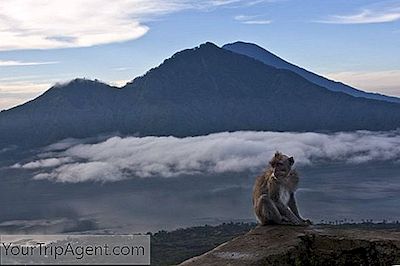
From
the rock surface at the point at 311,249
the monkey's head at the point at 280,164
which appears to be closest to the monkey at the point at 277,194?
the monkey's head at the point at 280,164

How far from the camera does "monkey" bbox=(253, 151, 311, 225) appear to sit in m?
13.8

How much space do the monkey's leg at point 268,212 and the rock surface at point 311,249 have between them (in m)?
0.80

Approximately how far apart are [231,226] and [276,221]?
5287 inches

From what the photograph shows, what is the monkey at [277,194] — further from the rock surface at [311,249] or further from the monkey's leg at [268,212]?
the rock surface at [311,249]

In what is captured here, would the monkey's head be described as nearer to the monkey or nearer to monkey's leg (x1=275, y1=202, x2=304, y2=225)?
the monkey

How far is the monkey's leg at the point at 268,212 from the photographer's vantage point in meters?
13.7

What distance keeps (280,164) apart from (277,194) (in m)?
0.66

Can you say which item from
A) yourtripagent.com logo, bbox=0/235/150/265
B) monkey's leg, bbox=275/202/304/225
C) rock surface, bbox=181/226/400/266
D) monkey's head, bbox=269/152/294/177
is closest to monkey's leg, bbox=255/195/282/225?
monkey's leg, bbox=275/202/304/225

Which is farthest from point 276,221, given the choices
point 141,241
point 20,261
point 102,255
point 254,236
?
point 20,261

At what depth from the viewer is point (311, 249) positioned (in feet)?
40.8

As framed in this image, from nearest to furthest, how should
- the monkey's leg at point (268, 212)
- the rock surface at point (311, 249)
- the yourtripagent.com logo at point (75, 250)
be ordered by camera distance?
the yourtripagent.com logo at point (75, 250)
the rock surface at point (311, 249)
the monkey's leg at point (268, 212)

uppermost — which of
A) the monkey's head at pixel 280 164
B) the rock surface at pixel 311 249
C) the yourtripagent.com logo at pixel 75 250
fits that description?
the monkey's head at pixel 280 164

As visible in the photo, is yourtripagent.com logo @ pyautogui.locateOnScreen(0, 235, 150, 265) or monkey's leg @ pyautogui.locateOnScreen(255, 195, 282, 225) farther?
monkey's leg @ pyautogui.locateOnScreen(255, 195, 282, 225)

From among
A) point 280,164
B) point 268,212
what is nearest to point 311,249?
point 268,212
